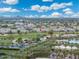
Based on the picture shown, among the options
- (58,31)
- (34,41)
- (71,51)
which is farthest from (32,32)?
(71,51)

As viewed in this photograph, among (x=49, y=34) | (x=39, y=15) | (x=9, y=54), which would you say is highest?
(x=39, y=15)

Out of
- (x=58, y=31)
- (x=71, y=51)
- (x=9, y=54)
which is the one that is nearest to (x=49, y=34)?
(x=58, y=31)

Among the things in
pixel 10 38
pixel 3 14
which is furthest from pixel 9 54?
pixel 3 14

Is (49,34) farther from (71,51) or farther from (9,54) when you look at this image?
(9,54)

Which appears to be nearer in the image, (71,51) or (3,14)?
(71,51)

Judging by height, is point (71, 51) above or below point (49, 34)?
below

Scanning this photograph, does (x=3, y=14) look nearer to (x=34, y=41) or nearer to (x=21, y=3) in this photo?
(x=21, y=3)

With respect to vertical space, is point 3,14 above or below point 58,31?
above
